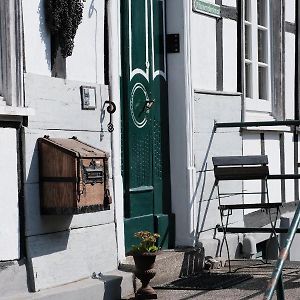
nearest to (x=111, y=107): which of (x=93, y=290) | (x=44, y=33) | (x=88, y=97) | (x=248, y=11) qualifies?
(x=88, y=97)

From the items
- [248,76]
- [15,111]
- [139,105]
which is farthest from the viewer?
[248,76]

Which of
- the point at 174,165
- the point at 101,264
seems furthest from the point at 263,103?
the point at 101,264

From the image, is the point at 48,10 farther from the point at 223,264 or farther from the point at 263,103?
the point at 263,103

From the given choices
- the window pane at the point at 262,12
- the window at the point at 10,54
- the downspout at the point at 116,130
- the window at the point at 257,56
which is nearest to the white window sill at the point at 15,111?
the window at the point at 10,54

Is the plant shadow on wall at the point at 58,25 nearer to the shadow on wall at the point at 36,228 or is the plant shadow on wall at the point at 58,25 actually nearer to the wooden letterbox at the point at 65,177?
the wooden letterbox at the point at 65,177

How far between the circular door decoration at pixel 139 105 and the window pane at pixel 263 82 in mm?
3238

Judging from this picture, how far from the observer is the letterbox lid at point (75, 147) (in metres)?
6.78

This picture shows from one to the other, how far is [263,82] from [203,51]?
83.2 inches

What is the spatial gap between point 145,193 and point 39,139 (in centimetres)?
193

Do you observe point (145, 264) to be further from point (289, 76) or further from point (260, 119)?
point (289, 76)

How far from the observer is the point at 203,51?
9.65 m

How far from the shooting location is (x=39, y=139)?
6.84m

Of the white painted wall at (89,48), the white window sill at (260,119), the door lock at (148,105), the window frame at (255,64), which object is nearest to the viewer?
the white painted wall at (89,48)

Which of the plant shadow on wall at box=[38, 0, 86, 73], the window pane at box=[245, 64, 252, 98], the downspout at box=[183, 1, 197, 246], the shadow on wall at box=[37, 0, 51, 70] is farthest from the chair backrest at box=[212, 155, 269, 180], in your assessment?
Result: the shadow on wall at box=[37, 0, 51, 70]
